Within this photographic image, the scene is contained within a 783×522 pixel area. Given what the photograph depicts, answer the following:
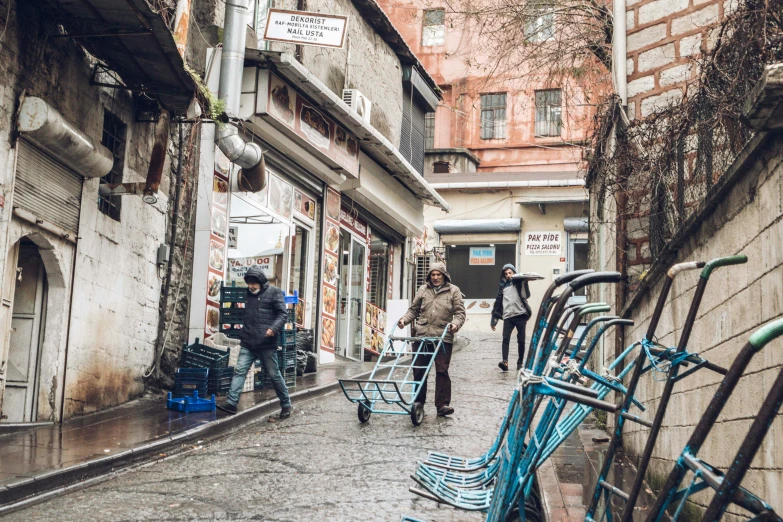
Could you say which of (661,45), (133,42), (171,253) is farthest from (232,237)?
(661,45)

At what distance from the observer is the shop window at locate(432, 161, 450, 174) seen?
31.3 m

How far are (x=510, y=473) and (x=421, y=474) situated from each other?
187 cm

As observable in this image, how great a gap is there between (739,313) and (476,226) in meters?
24.2

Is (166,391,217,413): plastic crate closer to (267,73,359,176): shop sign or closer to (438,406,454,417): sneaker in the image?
(438,406,454,417): sneaker

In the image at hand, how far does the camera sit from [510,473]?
14.1ft

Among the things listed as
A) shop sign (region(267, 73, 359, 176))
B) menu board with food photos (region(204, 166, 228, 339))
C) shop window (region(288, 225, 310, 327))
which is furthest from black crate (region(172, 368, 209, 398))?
shop window (region(288, 225, 310, 327))

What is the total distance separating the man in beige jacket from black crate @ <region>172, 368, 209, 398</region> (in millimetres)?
2822

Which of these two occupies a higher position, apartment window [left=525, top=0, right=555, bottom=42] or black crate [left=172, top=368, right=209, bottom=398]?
apartment window [left=525, top=0, right=555, bottom=42]

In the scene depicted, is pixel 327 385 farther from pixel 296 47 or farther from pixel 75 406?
pixel 296 47

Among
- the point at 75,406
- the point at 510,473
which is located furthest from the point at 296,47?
the point at 510,473

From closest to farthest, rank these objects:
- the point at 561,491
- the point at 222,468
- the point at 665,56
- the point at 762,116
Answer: the point at 762,116, the point at 561,491, the point at 222,468, the point at 665,56

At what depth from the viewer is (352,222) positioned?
20562 mm

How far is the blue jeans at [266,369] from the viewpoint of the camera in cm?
1073

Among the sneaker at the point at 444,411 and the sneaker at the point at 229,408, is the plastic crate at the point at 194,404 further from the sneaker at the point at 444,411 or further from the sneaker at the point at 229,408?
the sneaker at the point at 444,411
